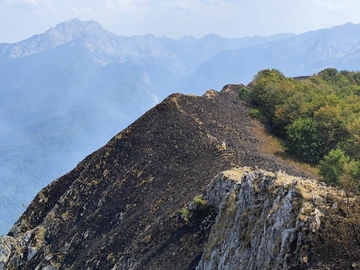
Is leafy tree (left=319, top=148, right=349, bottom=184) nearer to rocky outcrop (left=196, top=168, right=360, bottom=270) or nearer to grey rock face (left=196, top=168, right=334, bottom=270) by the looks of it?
grey rock face (left=196, top=168, right=334, bottom=270)

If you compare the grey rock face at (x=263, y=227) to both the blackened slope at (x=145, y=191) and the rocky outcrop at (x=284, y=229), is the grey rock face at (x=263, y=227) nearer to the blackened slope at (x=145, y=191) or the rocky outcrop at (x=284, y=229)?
the rocky outcrop at (x=284, y=229)

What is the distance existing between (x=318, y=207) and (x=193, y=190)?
17312 millimetres

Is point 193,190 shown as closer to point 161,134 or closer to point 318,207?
point 161,134

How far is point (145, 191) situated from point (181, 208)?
716cm

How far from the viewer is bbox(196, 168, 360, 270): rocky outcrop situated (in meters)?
11.5

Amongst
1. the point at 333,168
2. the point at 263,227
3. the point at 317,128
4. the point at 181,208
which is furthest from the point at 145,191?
the point at 317,128

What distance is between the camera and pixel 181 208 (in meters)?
27.2

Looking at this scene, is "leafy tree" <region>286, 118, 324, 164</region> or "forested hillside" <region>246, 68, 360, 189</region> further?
"leafy tree" <region>286, 118, 324, 164</region>

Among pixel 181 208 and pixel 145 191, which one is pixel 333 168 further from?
pixel 145 191

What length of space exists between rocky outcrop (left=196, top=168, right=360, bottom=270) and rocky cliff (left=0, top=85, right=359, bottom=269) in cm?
4

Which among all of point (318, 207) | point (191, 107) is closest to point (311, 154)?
point (191, 107)

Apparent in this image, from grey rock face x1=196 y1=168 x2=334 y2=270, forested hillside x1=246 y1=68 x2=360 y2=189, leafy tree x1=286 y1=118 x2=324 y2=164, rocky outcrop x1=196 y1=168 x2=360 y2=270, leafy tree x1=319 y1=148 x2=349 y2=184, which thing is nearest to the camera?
rocky outcrop x1=196 y1=168 x2=360 y2=270

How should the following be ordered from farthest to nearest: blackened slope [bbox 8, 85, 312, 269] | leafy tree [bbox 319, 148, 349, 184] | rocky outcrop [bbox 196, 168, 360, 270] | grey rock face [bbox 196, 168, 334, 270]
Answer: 1. leafy tree [bbox 319, 148, 349, 184]
2. blackened slope [bbox 8, 85, 312, 269]
3. grey rock face [bbox 196, 168, 334, 270]
4. rocky outcrop [bbox 196, 168, 360, 270]

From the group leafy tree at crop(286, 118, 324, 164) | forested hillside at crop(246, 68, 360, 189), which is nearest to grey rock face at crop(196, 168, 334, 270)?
forested hillside at crop(246, 68, 360, 189)
